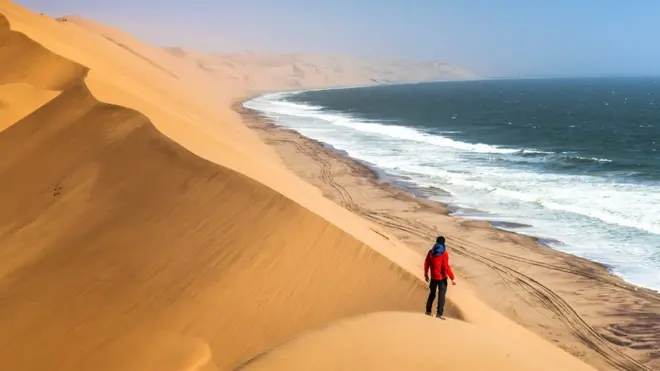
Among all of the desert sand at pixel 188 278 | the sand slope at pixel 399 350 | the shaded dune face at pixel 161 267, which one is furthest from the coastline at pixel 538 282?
the sand slope at pixel 399 350

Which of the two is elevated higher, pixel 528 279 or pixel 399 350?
pixel 399 350

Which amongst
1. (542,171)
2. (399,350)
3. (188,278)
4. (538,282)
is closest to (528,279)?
(538,282)

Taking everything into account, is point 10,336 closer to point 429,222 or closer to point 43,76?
point 429,222

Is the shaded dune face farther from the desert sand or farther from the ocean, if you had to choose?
the ocean

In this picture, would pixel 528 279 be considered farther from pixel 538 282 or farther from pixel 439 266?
pixel 439 266

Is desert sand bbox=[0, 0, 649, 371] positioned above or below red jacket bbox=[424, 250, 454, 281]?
below

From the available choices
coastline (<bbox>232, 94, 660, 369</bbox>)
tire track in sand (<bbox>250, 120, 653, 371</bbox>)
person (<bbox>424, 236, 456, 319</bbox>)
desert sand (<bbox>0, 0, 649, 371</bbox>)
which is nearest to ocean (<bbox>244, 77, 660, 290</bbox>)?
coastline (<bbox>232, 94, 660, 369</bbox>)

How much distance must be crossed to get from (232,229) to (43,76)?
17.5 m

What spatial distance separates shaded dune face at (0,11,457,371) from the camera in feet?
27.1

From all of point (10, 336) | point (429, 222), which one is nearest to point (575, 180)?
point (429, 222)

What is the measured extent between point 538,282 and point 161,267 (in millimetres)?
9257

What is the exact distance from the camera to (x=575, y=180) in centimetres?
2567

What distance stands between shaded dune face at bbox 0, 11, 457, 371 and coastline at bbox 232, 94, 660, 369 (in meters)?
4.15

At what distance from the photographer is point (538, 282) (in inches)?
548
